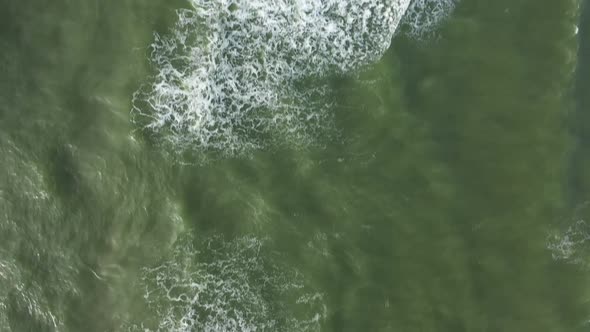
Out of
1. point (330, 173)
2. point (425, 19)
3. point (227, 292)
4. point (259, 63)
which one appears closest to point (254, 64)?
point (259, 63)

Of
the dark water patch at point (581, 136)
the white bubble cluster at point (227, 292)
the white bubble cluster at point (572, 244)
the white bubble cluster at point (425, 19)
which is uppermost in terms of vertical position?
the white bubble cluster at point (425, 19)

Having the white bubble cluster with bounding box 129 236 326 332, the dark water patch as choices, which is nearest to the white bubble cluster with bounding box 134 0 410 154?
the white bubble cluster with bounding box 129 236 326 332

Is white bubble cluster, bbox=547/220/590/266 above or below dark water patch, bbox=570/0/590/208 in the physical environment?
below

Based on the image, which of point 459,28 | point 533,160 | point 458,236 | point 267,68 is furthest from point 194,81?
point 533,160

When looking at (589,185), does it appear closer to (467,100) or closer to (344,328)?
(467,100)

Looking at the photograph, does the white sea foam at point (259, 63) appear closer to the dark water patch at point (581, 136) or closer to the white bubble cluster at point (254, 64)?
the white bubble cluster at point (254, 64)

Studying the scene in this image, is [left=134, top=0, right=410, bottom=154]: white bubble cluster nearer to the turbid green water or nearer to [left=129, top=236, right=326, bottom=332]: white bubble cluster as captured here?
the turbid green water

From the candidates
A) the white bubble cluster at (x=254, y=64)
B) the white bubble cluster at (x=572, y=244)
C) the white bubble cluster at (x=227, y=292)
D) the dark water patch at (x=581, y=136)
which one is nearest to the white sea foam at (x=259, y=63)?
the white bubble cluster at (x=254, y=64)
